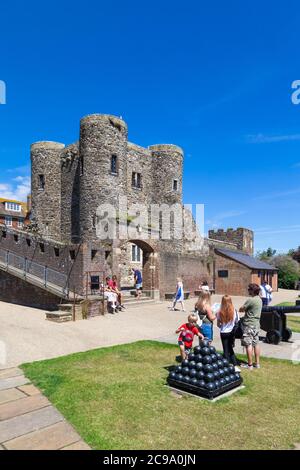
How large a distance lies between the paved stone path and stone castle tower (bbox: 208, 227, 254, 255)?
39884 millimetres

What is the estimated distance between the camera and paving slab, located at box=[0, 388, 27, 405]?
5421 millimetres

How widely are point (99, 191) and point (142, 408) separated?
22.3 metres

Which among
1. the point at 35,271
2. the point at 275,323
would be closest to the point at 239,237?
the point at 35,271

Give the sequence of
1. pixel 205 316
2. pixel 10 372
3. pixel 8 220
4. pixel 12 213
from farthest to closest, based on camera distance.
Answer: pixel 12 213 → pixel 8 220 → pixel 205 316 → pixel 10 372

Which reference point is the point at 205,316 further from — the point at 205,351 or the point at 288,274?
the point at 288,274

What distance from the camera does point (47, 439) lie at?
13.9 feet

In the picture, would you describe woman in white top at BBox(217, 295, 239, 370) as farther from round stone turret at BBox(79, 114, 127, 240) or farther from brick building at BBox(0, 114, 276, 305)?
round stone turret at BBox(79, 114, 127, 240)

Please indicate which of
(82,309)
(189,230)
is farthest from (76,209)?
(82,309)

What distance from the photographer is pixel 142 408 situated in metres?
5.15

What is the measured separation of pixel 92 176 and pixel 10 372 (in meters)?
20.9

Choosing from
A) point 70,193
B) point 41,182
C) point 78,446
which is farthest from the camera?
point 41,182

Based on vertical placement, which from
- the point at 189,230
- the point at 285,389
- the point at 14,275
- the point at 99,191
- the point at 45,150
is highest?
the point at 45,150

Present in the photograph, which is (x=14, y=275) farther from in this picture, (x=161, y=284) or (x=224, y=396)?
(x=224, y=396)
